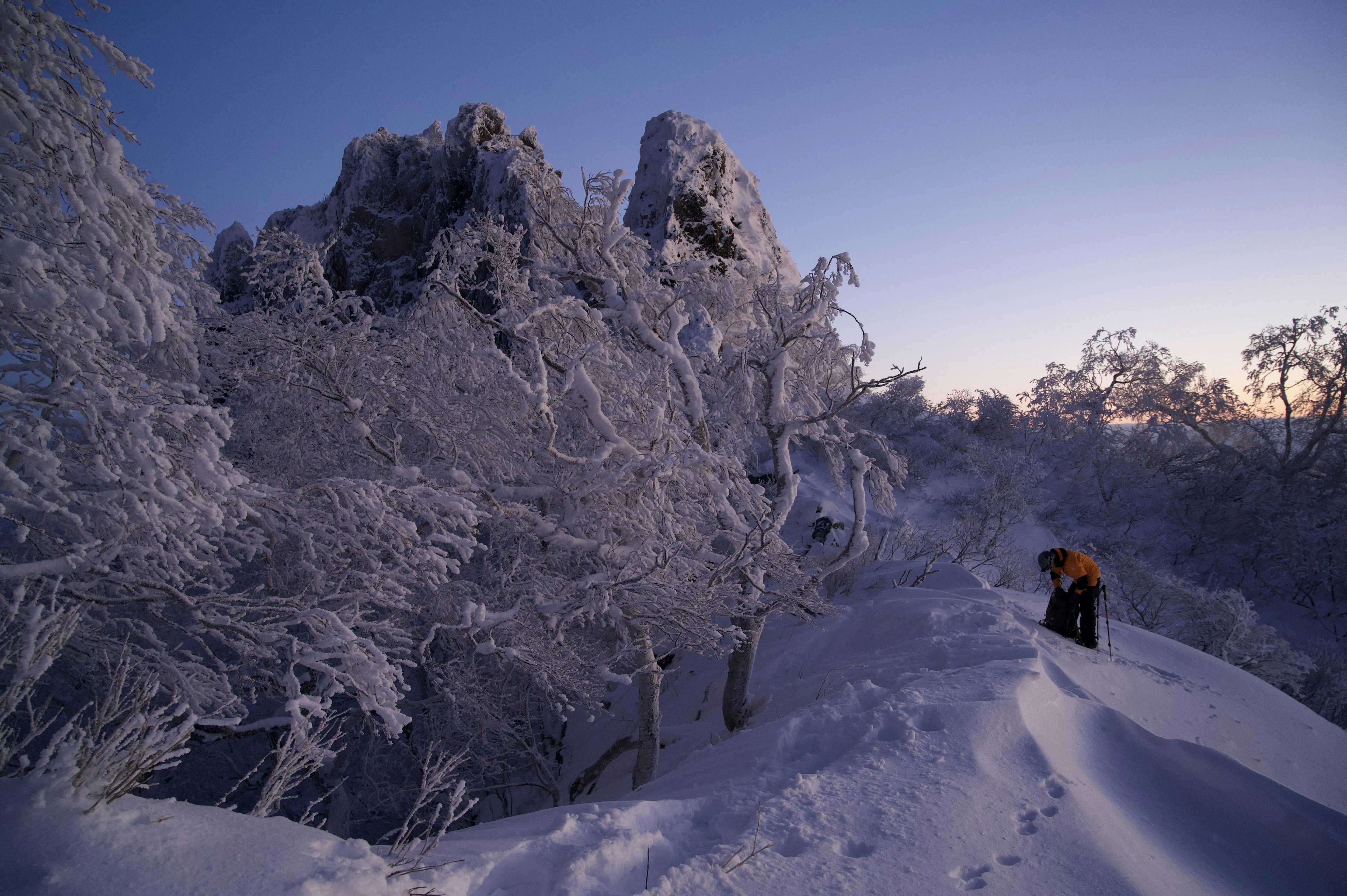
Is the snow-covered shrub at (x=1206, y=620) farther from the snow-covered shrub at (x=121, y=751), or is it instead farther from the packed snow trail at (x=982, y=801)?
the snow-covered shrub at (x=121, y=751)

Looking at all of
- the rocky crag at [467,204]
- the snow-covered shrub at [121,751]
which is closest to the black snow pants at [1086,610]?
the rocky crag at [467,204]

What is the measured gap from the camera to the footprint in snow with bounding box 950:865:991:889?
2.17 meters

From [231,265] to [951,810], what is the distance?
16699 mm

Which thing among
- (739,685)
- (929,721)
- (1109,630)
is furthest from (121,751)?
(1109,630)

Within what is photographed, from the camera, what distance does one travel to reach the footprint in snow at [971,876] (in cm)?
217

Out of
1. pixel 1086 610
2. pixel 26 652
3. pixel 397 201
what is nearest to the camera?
pixel 26 652

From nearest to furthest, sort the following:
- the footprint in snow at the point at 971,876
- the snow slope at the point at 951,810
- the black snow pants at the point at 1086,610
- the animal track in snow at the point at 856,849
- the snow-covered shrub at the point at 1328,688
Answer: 1. the snow slope at the point at 951,810
2. the footprint in snow at the point at 971,876
3. the animal track in snow at the point at 856,849
4. the black snow pants at the point at 1086,610
5. the snow-covered shrub at the point at 1328,688

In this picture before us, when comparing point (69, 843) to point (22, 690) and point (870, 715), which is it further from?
point (870, 715)

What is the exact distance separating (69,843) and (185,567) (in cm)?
272

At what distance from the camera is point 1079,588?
5.47 meters

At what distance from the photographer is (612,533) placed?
478cm

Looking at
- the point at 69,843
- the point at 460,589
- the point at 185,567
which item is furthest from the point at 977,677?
the point at 185,567

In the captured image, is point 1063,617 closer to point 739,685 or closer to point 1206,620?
point 739,685

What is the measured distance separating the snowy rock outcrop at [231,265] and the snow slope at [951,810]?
14243 mm
